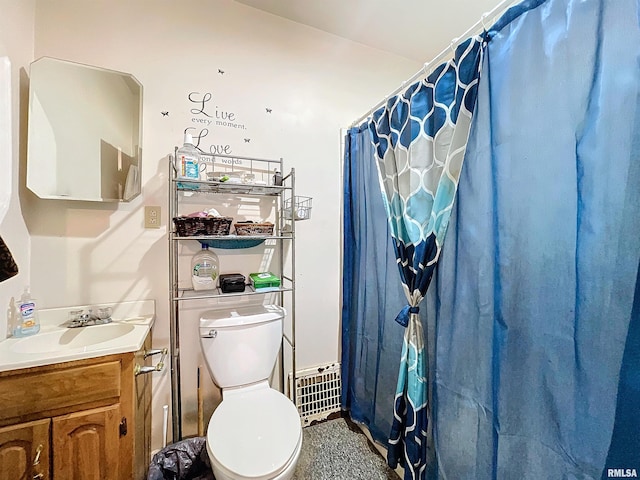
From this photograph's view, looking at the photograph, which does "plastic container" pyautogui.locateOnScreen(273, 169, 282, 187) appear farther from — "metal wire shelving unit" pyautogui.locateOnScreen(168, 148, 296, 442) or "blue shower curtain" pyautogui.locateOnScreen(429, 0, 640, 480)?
"blue shower curtain" pyautogui.locateOnScreen(429, 0, 640, 480)

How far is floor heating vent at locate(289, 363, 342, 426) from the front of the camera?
176 cm

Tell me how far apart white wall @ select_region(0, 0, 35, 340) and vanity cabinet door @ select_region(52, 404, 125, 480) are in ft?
Result: 1.63

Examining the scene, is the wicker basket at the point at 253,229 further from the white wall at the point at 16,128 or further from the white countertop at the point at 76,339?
the white wall at the point at 16,128

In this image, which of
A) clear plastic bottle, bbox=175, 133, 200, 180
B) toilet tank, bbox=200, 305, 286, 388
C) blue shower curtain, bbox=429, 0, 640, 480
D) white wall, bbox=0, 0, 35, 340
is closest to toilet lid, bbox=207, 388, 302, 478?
toilet tank, bbox=200, 305, 286, 388

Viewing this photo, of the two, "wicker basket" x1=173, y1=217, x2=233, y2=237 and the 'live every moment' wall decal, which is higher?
the 'live every moment' wall decal

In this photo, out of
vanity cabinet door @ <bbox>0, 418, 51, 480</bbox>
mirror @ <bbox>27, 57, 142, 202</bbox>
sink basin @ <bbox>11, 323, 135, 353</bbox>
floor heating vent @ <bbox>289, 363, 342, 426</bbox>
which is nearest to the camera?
vanity cabinet door @ <bbox>0, 418, 51, 480</bbox>

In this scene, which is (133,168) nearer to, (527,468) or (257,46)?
(257,46)

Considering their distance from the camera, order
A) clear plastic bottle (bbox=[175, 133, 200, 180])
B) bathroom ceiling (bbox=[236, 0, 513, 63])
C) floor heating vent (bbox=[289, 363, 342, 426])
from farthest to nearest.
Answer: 1. floor heating vent (bbox=[289, 363, 342, 426])
2. bathroom ceiling (bbox=[236, 0, 513, 63])
3. clear plastic bottle (bbox=[175, 133, 200, 180])

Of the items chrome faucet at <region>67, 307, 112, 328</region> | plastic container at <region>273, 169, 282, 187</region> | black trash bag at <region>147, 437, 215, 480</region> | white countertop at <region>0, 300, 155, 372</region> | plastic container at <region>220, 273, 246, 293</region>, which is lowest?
black trash bag at <region>147, 437, 215, 480</region>

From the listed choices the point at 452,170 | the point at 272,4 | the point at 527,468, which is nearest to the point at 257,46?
the point at 272,4

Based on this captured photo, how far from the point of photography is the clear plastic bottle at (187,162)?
4.35 ft

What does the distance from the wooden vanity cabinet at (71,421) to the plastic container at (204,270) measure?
47cm

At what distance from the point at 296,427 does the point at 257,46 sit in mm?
2084

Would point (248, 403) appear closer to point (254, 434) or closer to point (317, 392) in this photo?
point (254, 434)
